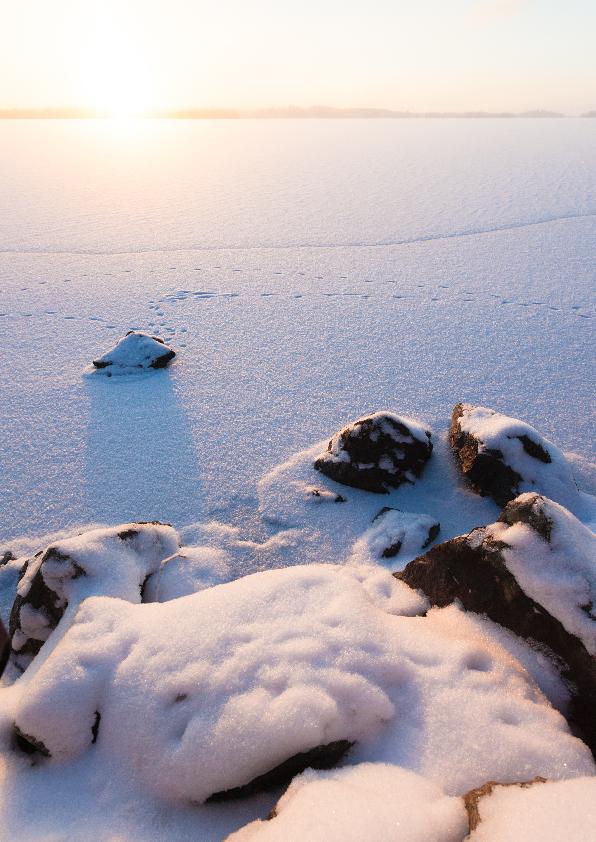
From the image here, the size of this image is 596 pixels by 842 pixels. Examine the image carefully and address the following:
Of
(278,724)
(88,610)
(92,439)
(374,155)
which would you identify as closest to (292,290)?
(92,439)

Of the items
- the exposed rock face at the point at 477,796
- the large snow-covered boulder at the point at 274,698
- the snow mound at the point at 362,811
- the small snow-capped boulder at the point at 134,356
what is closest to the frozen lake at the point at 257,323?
the small snow-capped boulder at the point at 134,356

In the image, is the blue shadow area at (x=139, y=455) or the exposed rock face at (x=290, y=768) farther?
the blue shadow area at (x=139, y=455)

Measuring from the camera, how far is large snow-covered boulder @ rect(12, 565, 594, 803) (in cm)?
128

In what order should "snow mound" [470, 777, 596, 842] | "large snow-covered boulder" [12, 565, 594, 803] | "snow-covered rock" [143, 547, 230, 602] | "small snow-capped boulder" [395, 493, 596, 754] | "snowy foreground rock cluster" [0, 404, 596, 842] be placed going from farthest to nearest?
1. "snow-covered rock" [143, 547, 230, 602]
2. "small snow-capped boulder" [395, 493, 596, 754]
3. "large snow-covered boulder" [12, 565, 594, 803]
4. "snowy foreground rock cluster" [0, 404, 596, 842]
5. "snow mound" [470, 777, 596, 842]

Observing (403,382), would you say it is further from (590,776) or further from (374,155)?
(374,155)

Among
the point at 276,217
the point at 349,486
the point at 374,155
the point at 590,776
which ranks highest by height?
the point at 374,155

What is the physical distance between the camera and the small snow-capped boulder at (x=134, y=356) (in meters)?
3.89

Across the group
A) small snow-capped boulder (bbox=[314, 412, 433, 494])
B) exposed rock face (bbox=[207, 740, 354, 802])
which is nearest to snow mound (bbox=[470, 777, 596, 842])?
exposed rock face (bbox=[207, 740, 354, 802])

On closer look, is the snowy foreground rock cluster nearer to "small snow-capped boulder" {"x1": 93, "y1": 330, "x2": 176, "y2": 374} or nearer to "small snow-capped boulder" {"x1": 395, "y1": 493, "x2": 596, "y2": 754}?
"small snow-capped boulder" {"x1": 395, "y1": 493, "x2": 596, "y2": 754}

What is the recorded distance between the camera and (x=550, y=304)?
198 inches

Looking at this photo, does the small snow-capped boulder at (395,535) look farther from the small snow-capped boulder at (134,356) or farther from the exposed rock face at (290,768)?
the small snow-capped boulder at (134,356)

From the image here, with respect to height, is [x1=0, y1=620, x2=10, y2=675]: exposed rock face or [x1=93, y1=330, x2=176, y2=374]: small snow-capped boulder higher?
[x1=93, y1=330, x2=176, y2=374]: small snow-capped boulder

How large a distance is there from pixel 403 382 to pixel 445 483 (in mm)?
1065

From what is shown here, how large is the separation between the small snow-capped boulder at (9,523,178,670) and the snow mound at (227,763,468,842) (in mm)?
904
